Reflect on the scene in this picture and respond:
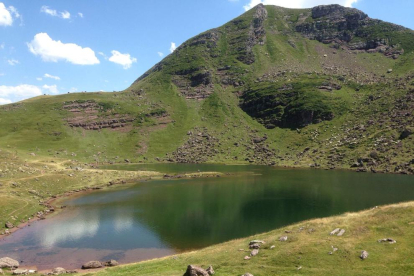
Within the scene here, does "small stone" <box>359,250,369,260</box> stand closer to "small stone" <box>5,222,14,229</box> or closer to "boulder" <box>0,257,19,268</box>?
"boulder" <box>0,257,19,268</box>

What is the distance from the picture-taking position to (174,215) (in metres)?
74.4

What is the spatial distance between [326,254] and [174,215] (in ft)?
165

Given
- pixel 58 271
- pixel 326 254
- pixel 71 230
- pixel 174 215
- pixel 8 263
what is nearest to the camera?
pixel 326 254

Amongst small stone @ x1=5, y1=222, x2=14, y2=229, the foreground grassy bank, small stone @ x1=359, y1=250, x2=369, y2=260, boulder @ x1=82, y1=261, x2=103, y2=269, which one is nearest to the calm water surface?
boulder @ x1=82, y1=261, x2=103, y2=269

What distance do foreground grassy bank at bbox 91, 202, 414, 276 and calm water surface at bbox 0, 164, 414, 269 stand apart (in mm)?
16482

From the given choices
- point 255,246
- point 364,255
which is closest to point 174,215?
point 255,246

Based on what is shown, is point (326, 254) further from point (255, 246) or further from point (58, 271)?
point (58, 271)

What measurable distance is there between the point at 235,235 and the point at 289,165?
136 meters

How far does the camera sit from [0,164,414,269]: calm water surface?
53.5 metres

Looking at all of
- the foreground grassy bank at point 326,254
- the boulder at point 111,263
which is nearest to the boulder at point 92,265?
the boulder at point 111,263

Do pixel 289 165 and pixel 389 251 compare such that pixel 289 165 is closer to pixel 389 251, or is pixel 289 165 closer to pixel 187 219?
pixel 187 219

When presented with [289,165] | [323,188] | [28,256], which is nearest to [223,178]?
[323,188]

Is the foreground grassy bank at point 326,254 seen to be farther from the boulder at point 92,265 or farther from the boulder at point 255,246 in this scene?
the boulder at point 92,265

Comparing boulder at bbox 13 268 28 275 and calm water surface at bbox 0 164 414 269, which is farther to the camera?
calm water surface at bbox 0 164 414 269
